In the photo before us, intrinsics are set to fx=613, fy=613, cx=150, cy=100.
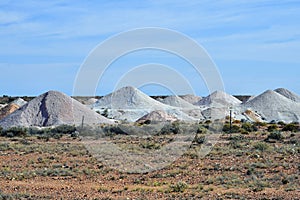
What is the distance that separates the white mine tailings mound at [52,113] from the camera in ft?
167

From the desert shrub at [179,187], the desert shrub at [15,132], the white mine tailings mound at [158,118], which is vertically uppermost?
the white mine tailings mound at [158,118]

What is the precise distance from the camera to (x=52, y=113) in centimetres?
5219

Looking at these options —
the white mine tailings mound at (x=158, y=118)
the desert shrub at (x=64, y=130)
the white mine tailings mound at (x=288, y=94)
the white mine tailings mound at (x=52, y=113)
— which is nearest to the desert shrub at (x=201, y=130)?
the desert shrub at (x=64, y=130)

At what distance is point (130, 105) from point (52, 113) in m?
26.0

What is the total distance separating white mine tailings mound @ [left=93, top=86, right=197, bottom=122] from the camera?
69.3 m

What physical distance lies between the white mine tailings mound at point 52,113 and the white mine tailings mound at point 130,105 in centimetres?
1454

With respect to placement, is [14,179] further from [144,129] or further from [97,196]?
[144,129]

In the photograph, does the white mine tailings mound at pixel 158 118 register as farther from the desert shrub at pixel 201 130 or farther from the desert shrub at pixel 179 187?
the desert shrub at pixel 179 187

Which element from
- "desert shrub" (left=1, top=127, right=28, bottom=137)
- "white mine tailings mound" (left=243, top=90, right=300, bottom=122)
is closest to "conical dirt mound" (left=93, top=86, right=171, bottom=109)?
"white mine tailings mound" (left=243, top=90, right=300, bottom=122)

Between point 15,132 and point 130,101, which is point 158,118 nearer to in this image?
point 130,101

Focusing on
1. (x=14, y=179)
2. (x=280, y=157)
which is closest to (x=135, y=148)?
(x=280, y=157)

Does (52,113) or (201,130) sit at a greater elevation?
(52,113)

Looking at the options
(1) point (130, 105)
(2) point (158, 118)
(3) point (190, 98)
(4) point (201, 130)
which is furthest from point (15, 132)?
(3) point (190, 98)

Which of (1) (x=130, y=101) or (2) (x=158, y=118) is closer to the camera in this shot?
(2) (x=158, y=118)
